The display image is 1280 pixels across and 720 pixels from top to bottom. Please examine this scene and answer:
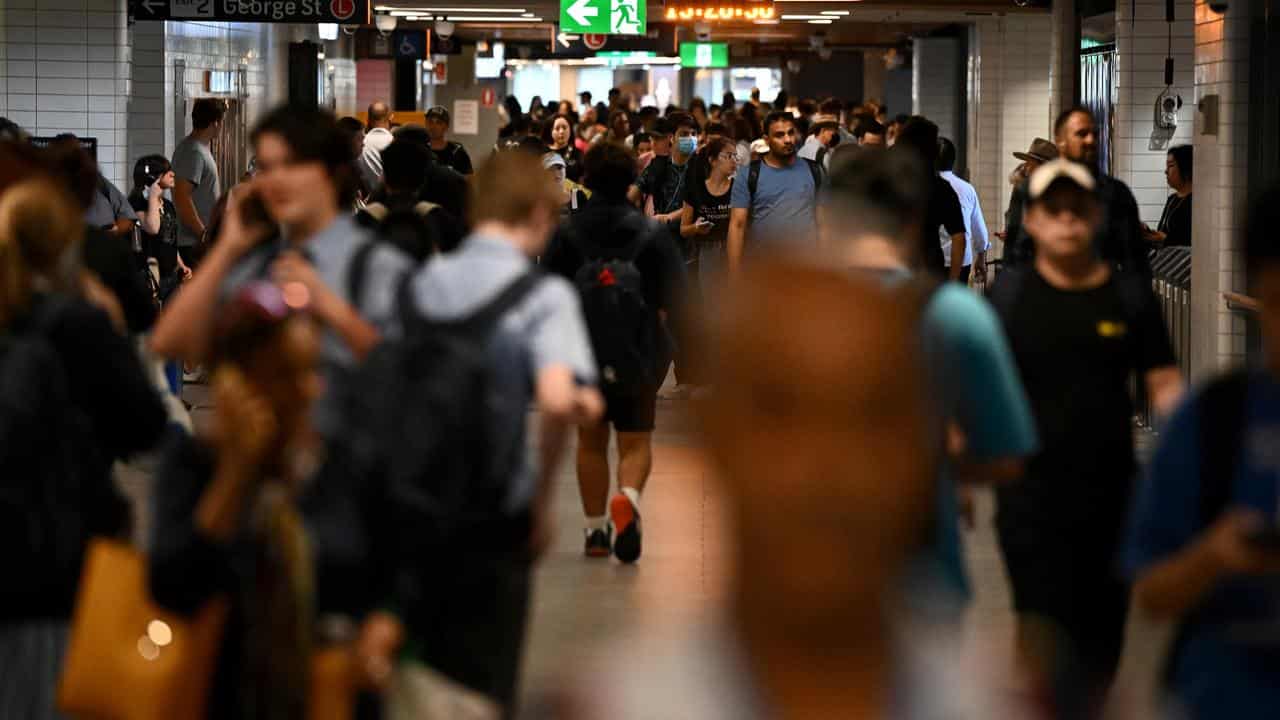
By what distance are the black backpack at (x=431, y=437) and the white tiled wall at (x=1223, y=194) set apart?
26.7 ft

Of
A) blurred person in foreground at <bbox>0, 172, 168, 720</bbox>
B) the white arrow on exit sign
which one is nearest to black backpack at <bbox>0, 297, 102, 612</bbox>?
blurred person in foreground at <bbox>0, 172, 168, 720</bbox>

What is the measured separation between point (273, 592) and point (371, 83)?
36645 mm

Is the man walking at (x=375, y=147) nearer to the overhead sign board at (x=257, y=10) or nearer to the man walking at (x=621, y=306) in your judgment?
the overhead sign board at (x=257, y=10)

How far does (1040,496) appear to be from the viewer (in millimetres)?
5469

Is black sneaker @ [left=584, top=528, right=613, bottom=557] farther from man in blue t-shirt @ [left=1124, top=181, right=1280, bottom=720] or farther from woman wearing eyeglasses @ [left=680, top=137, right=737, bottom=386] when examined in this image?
man in blue t-shirt @ [left=1124, top=181, right=1280, bottom=720]

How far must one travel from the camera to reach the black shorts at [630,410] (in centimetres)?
883

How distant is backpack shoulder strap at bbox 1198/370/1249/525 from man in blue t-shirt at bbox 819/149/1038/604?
1.36 ft

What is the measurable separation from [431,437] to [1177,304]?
945 centimetres

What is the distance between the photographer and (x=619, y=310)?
28.6 ft

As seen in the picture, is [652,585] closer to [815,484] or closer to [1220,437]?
[1220,437]

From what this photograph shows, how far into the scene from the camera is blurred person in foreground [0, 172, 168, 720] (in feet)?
14.7

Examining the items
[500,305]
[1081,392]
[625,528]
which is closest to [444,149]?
[625,528]

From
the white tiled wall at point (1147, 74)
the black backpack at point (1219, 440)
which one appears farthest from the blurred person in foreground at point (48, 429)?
the white tiled wall at point (1147, 74)

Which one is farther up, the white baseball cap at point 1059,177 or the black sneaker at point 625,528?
the white baseball cap at point 1059,177
